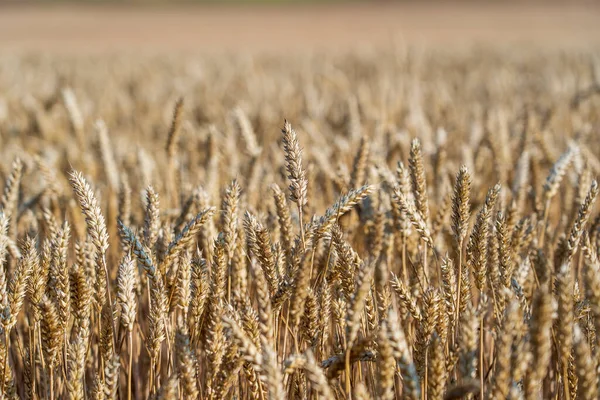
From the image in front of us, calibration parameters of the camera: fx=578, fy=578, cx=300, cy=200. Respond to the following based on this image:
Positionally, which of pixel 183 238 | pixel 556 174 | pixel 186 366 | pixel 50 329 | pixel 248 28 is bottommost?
pixel 186 366

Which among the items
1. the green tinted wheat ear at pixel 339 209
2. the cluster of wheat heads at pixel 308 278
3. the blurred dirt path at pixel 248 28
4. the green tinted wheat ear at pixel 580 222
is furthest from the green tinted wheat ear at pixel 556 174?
the blurred dirt path at pixel 248 28

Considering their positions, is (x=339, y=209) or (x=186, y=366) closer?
(x=186, y=366)

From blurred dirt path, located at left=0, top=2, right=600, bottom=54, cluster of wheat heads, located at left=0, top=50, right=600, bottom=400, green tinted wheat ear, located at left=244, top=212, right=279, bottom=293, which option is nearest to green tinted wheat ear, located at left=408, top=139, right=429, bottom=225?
cluster of wheat heads, located at left=0, top=50, right=600, bottom=400

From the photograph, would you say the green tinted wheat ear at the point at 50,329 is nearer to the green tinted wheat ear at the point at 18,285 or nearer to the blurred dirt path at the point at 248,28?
the green tinted wheat ear at the point at 18,285

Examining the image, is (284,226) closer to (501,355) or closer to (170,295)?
(170,295)

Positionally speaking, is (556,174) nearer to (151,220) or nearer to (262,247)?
(262,247)

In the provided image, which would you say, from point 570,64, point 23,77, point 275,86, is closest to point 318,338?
point 275,86

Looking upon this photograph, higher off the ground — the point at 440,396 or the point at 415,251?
the point at 415,251

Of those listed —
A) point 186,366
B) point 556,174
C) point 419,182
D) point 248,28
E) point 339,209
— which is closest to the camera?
point 186,366

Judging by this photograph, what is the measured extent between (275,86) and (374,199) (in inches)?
195

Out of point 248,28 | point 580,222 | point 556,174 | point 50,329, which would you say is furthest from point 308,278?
point 248,28

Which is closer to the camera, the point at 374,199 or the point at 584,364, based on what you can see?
the point at 584,364

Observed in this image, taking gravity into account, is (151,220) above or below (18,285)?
above

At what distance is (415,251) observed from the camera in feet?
6.33
